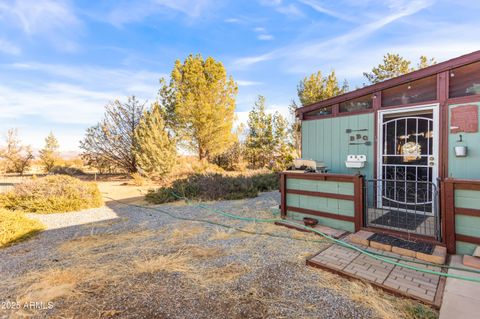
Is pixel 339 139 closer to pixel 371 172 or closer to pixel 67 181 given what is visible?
pixel 371 172

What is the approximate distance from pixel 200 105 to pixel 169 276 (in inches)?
476

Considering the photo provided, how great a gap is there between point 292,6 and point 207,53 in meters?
8.04

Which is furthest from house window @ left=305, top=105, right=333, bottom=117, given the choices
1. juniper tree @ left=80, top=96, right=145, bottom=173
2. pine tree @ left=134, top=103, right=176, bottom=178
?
Result: juniper tree @ left=80, top=96, right=145, bottom=173

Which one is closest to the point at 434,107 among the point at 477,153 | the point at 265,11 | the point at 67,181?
the point at 477,153

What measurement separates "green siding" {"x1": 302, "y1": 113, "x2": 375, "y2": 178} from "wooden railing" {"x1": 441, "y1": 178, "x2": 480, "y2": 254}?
1.80 meters

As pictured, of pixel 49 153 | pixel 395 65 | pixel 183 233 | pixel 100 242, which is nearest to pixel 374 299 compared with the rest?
pixel 183 233

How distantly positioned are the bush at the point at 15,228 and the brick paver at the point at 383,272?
4.74 metres

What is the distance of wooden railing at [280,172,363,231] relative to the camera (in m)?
3.38

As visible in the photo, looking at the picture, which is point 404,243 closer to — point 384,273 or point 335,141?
point 384,273

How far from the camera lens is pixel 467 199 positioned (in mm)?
2562

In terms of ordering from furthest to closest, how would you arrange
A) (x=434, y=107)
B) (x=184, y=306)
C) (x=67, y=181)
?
(x=67, y=181), (x=434, y=107), (x=184, y=306)

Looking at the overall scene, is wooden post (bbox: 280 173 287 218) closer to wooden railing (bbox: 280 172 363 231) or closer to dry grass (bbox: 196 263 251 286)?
wooden railing (bbox: 280 172 363 231)

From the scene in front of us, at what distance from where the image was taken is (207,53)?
13781 mm

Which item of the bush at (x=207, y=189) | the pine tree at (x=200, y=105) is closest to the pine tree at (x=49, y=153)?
the pine tree at (x=200, y=105)
